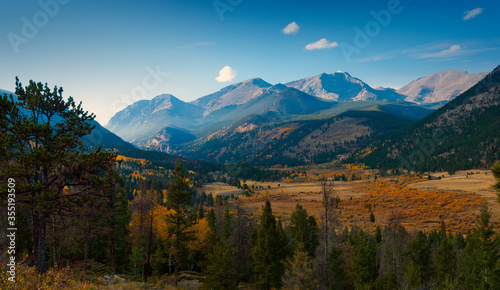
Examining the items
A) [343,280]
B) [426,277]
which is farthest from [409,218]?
[343,280]

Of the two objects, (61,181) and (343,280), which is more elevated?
(61,181)

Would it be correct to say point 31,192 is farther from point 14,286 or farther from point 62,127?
point 14,286

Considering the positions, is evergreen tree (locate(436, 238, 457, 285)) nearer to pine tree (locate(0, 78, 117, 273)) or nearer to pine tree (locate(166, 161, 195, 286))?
pine tree (locate(166, 161, 195, 286))

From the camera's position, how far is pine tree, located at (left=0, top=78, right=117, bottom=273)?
13648mm

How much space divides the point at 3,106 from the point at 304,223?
127 ft

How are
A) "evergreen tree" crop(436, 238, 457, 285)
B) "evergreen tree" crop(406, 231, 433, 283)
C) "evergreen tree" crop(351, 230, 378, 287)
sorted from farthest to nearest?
"evergreen tree" crop(406, 231, 433, 283)
"evergreen tree" crop(436, 238, 457, 285)
"evergreen tree" crop(351, 230, 378, 287)

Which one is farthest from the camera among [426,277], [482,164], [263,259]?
[482,164]

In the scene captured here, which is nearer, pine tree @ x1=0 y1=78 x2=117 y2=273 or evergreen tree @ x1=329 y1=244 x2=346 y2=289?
pine tree @ x1=0 y1=78 x2=117 y2=273

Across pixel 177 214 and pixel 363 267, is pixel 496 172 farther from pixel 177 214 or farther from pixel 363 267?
pixel 363 267

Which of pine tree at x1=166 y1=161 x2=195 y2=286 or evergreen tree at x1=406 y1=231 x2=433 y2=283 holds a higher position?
pine tree at x1=166 y1=161 x2=195 y2=286

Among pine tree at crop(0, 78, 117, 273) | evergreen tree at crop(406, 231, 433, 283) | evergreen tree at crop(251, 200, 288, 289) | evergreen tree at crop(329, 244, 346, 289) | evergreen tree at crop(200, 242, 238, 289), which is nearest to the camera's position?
pine tree at crop(0, 78, 117, 273)

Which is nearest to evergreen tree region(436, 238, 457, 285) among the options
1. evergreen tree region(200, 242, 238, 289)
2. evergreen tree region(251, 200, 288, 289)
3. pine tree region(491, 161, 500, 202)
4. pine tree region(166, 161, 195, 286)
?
evergreen tree region(251, 200, 288, 289)

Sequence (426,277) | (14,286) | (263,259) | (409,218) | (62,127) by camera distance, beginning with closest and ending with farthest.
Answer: (14,286)
(62,127)
(263,259)
(426,277)
(409,218)

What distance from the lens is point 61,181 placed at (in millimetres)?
15000
